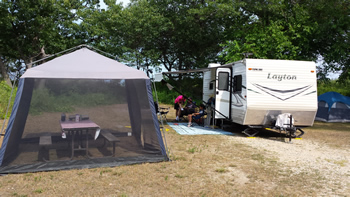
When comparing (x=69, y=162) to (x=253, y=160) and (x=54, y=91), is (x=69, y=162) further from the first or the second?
(x=253, y=160)

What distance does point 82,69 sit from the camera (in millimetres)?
5223

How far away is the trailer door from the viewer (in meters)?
9.45

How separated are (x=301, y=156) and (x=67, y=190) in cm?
469

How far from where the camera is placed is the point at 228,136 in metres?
8.70

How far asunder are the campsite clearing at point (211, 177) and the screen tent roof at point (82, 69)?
1525 millimetres

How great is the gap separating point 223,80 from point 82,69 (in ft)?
17.2

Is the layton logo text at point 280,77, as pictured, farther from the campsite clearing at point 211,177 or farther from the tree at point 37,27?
the tree at point 37,27

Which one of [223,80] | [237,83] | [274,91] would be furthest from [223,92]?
[274,91]

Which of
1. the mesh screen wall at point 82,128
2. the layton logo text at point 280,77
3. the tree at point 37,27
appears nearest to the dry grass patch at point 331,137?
the layton logo text at point 280,77

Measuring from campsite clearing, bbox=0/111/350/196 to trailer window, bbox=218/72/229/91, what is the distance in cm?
289

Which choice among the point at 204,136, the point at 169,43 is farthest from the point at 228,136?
the point at 169,43

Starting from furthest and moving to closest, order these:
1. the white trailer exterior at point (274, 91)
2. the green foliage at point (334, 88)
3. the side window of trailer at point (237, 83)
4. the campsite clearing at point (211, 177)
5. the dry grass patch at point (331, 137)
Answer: the green foliage at point (334, 88) → the side window of trailer at point (237, 83) → the white trailer exterior at point (274, 91) → the dry grass patch at point (331, 137) → the campsite clearing at point (211, 177)

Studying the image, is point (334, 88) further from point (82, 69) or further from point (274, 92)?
point (82, 69)

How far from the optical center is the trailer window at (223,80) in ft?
31.1
